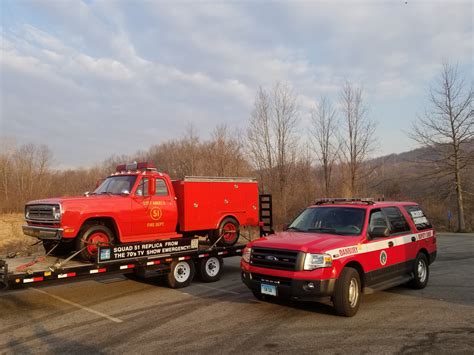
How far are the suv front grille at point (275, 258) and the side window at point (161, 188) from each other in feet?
11.4

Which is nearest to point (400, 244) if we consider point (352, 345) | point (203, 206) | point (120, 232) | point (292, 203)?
point (352, 345)

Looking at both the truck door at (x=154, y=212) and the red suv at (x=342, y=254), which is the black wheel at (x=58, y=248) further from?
the red suv at (x=342, y=254)

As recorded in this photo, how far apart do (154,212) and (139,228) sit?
0.52 m

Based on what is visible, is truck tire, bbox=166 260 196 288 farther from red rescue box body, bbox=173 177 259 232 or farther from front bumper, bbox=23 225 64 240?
front bumper, bbox=23 225 64 240

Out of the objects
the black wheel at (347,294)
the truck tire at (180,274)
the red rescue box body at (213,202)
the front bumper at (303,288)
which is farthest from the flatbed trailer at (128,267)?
the black wheel at (347,294)

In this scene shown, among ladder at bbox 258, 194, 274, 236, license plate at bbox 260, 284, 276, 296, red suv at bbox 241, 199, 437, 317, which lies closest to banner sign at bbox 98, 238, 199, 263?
red suv at bbox 241, 199, 437, 317

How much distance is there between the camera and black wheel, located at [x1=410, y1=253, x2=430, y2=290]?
8609 mm

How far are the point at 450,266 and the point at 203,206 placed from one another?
7.44m

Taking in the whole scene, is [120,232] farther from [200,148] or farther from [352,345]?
[200,148]

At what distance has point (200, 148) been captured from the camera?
4325cm

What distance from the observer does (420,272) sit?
8836mm

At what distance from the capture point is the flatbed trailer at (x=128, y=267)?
7.11 meters

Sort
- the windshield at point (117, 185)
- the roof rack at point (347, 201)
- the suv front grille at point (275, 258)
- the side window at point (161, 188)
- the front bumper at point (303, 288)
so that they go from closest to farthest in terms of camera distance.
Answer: the front bumper at point (303, 288)
the suv front grille at point (275, 258)
the roof rack at point (347, 201)
the windshield at point (117, 185)
the side window at point (161, 188)

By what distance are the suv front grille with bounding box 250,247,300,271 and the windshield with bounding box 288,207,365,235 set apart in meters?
1.26
